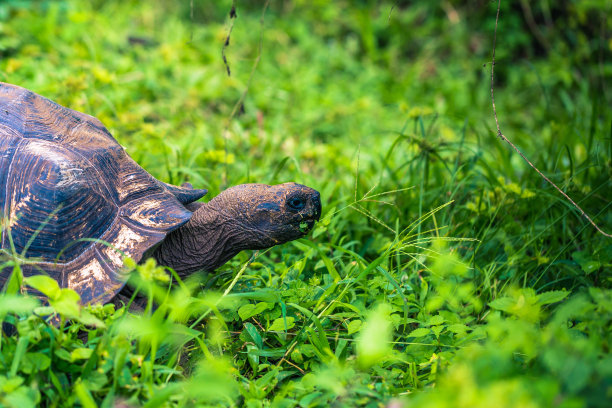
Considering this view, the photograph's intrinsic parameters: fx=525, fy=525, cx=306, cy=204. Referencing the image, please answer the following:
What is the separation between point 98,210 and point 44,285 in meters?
0.57

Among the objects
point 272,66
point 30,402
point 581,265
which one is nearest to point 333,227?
point 581,265

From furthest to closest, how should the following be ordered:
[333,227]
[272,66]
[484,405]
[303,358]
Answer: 1. [272,66]
2. [333,227]
3. [303,358]
4. [484,405]

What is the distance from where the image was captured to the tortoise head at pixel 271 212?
2324 mm

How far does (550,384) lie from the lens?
115 cm

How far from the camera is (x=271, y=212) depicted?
232 centimetres

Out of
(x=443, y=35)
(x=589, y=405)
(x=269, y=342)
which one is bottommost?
(x=269, y=342)

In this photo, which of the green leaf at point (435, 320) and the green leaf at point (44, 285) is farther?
the green leaf at point (435, 320)

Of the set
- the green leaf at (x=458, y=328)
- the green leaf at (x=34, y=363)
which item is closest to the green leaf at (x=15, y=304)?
the green leaf at (x=34, y=363)

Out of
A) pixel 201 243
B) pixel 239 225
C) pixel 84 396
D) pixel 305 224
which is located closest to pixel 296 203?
pixel 305 224

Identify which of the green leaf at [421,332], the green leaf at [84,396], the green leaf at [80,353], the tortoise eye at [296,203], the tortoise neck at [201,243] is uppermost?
the tortoise eye at [296,203]

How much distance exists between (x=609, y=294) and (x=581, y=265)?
97cm

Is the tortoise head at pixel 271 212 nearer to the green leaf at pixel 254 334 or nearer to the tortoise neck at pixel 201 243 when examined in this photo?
the tortoise neck at pixel 201 243

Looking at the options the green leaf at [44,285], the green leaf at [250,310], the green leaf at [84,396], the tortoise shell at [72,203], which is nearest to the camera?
the green leaf at [84,396]

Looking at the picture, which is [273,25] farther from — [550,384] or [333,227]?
[550,384]
